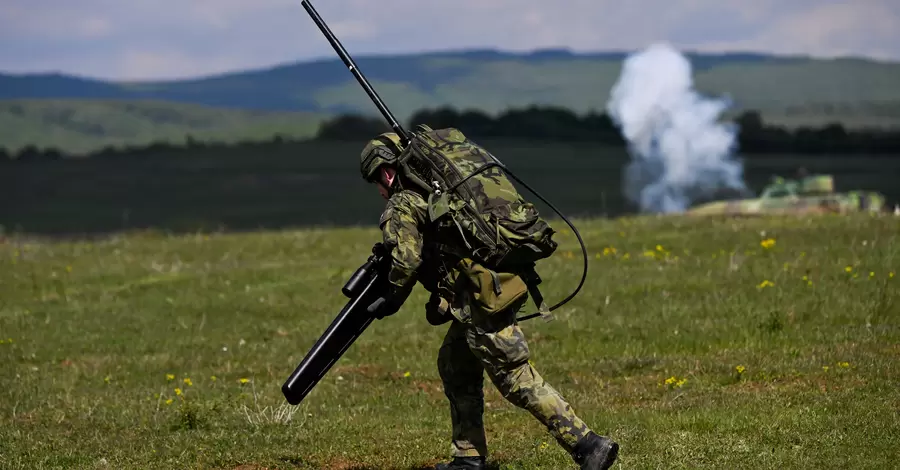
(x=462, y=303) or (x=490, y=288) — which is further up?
(x=490, y=288)

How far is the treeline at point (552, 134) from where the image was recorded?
333 feet

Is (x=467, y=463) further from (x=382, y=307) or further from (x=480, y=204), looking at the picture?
(x=480, y=204)

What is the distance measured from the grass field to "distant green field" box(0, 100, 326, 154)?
10182 cm

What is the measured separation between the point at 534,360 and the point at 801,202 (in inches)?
1046

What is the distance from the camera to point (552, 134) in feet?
374

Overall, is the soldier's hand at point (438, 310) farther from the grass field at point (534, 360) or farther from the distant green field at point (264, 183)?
the distant green field at point (264, 183)

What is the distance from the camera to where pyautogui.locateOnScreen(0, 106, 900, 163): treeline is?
333ft

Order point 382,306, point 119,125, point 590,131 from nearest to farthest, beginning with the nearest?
1. point 382,306
2. point 590,131
3. point 119,125

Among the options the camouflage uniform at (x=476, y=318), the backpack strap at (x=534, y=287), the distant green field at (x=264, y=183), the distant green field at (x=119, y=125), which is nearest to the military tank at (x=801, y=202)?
the distant green field at (x=264, y=183)

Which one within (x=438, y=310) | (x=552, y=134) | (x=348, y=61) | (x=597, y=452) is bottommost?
(x=552, y=134)

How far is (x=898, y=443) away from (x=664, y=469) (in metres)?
1.83

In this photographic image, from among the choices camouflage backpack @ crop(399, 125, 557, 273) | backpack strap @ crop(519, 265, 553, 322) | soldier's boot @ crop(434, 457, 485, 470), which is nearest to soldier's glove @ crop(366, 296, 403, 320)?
camouflage backpack @ crop(399, 125, 557, 273)

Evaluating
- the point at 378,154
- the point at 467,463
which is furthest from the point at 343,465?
the point at 378,154

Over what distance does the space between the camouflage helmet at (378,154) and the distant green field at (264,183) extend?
52.6m
